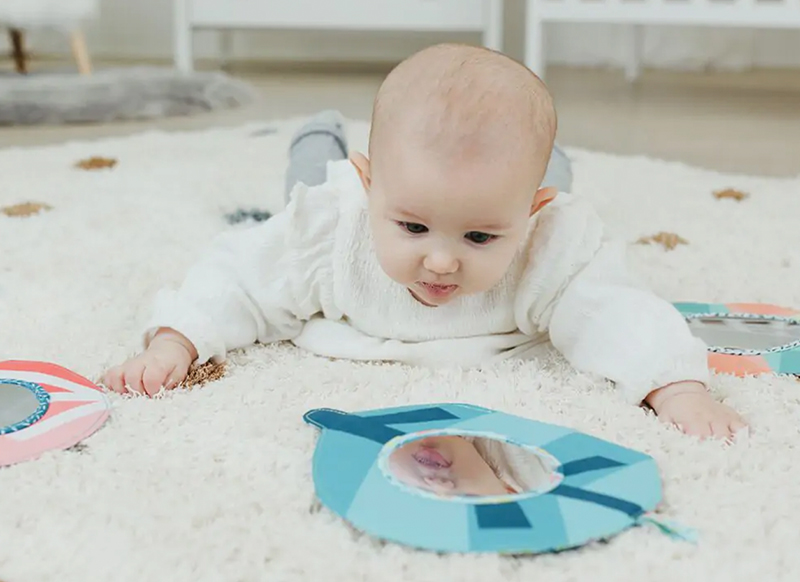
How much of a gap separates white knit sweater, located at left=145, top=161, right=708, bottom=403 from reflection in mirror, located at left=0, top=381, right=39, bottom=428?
0.45 feet

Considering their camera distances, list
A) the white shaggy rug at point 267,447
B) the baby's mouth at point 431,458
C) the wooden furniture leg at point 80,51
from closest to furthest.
Answer: the white shaggy rug at point 267,447, the baby's mouth at point 431,458, the wooden furniture leg at point 80,51

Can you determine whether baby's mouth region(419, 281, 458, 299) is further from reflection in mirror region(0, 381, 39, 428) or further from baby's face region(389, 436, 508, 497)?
reflection in mirror region(0, 381, 39, 428)

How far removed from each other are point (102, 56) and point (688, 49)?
228 centimetres

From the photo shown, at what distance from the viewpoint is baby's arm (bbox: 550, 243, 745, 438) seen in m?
0.72

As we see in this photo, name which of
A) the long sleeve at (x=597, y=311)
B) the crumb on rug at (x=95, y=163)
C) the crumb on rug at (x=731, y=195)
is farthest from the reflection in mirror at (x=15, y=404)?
the crumb on rug at (x=731, y=195)

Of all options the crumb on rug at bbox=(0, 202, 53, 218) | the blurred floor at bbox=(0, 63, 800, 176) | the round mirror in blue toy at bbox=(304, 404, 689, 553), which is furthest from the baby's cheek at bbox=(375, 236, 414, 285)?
the blurred floor at bbox=(0, 63, 800, 176)

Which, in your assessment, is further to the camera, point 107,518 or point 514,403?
point 514,403

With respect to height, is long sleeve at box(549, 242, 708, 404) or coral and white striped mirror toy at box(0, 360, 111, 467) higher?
long sleeve at box(549, 242, 708, 404)

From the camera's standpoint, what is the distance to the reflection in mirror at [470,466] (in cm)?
60

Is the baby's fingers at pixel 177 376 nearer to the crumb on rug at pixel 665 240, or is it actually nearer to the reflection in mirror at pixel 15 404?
Result: the reflection in mirror at pixel 15 404

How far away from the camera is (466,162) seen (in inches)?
27.0

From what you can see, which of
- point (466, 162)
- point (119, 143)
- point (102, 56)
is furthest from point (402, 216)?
point (102, 56)

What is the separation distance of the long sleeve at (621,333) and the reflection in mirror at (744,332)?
4.3 inches

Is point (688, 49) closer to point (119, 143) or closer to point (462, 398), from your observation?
point (119, 143)
